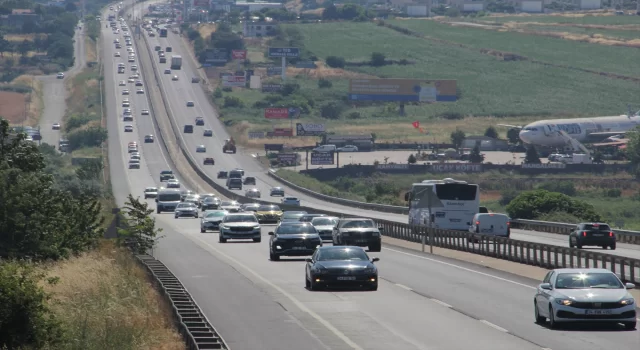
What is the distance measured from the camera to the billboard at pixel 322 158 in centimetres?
13600

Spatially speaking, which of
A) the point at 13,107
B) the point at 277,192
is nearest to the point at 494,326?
the point at 277,192

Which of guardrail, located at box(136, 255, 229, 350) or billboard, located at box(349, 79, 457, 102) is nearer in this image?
guardrail, located at box(136, 255, 229, 350)

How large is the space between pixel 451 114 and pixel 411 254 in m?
146

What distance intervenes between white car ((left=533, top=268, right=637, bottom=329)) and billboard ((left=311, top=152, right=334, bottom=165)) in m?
112

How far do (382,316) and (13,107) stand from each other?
170 m

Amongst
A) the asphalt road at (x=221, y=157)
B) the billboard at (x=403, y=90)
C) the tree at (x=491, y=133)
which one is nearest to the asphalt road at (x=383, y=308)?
the asphalt road at (x=221, y=157)

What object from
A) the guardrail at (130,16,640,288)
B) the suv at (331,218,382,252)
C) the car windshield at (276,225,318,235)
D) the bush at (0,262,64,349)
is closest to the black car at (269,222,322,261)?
the car windshield at (276,225,318,235)

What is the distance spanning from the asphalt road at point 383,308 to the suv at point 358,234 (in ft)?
5.77

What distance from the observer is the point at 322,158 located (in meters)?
136

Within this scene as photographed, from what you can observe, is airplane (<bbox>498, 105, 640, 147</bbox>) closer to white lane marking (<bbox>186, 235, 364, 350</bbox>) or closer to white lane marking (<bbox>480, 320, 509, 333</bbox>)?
white lane marking (<bbox>186, 235, 364, 350</bbox>)

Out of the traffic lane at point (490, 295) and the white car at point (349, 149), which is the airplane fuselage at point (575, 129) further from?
the traffic lane at point (490, 295)

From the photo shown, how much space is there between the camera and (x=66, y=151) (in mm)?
152875

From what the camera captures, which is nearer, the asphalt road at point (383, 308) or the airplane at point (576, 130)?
the asphalt road at point (383, 308)

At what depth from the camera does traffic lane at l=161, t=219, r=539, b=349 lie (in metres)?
21.5
